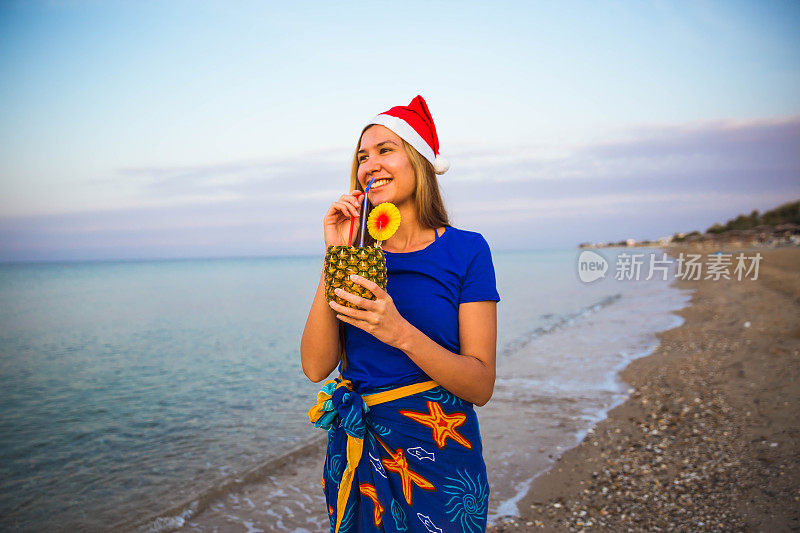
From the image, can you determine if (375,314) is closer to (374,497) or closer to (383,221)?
(383,221)

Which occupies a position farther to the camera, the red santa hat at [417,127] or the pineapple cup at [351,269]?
the red santa hat at [417,127]

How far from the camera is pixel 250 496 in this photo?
513cm

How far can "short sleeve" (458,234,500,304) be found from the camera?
175 cm

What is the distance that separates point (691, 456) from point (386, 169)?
16.2 ft

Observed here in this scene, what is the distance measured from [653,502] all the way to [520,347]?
827cm

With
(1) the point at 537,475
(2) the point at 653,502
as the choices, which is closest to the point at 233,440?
(1) the point at 537,475

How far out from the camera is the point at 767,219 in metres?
56.2

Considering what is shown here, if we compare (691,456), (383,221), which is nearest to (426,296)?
(383,221)

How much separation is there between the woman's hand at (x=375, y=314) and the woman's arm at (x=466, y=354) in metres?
0.04

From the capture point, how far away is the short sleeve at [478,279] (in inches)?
69.0

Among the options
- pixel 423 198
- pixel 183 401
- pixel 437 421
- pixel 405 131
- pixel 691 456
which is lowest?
pixel 183 401

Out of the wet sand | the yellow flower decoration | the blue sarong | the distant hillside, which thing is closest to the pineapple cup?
the yellow flower decoration

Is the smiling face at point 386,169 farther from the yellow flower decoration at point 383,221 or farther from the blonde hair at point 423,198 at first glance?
the yellow flower decoration at point 383,221

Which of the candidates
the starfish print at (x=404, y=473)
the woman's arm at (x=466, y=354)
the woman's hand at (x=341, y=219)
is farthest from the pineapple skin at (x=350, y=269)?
the starfish print at (x=404, y=473)
